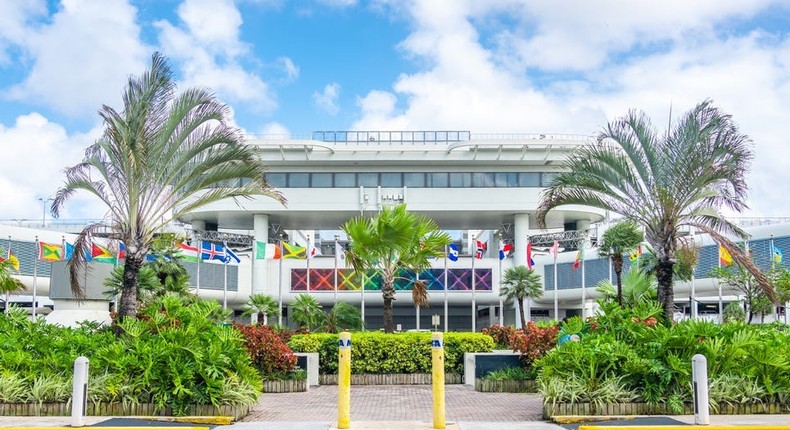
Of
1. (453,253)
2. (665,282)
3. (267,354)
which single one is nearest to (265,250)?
(453,253)

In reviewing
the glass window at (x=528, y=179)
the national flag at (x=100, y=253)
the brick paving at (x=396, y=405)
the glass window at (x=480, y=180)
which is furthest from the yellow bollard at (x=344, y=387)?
the glass window at (x=528, y=179)

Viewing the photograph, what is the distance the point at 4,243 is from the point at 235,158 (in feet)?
101

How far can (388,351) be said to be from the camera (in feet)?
71.3

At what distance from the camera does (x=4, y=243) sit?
44031 mm

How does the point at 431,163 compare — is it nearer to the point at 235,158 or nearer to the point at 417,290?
the point at 417,290

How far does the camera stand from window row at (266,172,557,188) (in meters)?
54.9

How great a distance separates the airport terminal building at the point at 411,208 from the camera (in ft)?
174

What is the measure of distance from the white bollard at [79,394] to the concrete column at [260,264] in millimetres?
44332

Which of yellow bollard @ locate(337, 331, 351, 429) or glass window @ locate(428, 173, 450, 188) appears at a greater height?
glass window @ locate(428, 173, 450, 188)

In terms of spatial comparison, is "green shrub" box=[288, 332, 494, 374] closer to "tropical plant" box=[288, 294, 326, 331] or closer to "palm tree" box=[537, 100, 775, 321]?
"palm tree" box=[537, 100, 775, 321]

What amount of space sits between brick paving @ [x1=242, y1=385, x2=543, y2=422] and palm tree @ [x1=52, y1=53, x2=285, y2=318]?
505 cm

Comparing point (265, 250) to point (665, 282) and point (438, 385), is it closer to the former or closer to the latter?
point (665, 282)

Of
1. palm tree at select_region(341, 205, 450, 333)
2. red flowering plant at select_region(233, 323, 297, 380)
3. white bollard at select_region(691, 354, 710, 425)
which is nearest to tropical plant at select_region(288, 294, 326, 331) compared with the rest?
palm tree at select_region(341, 205, 450, 333)

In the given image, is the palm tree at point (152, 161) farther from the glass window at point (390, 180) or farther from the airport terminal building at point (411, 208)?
the glass window at point (390, 180)
